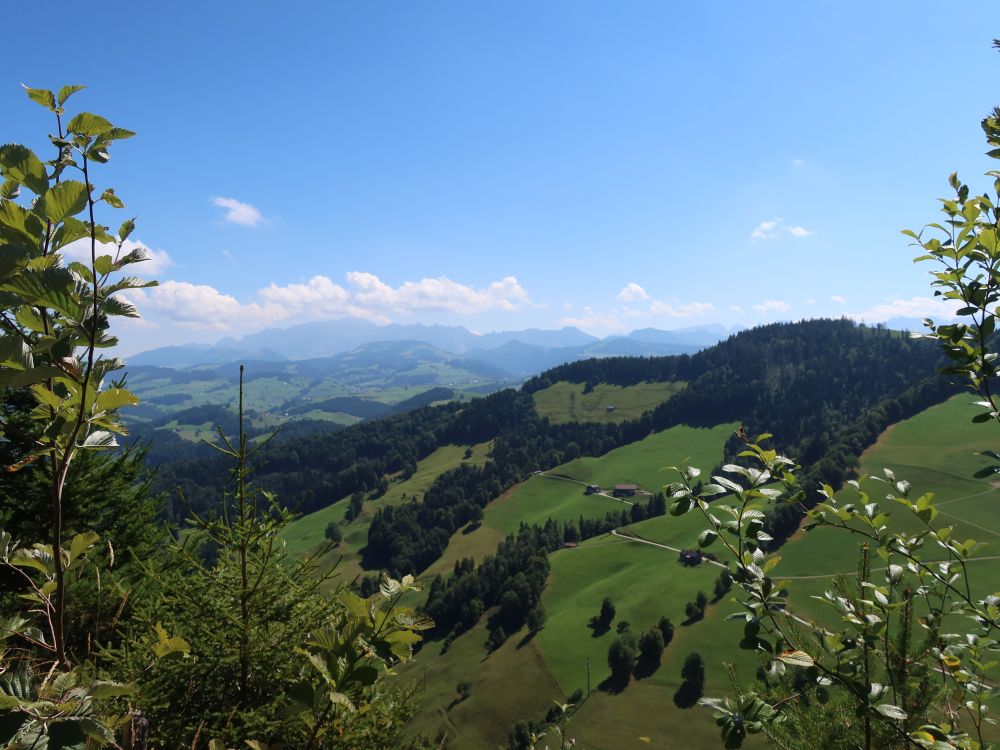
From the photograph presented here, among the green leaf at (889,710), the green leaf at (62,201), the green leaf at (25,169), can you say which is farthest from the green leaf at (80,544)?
the green leaf at (889,710)

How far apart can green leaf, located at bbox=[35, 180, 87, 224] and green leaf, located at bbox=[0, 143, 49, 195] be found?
0.13 m

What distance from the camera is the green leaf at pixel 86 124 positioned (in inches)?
95.0

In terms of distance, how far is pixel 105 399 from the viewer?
7.82 ft

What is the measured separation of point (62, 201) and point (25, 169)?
334mm

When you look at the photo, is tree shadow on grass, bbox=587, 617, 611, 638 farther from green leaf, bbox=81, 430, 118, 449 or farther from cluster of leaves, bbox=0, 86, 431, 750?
green leaf, bbox=81, 430, 118, 449

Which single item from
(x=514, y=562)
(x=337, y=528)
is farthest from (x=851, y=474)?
(x=337, y=528)

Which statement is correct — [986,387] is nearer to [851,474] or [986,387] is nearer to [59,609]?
[59,609]

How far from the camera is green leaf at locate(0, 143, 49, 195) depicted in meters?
2.27

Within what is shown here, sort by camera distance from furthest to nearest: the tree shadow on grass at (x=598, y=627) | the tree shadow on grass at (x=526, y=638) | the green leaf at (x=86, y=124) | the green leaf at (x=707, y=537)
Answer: the tree shadow on grass at (x=526, y=638) < the tree shadow on grass at (x=598, y=627) < the green leaf at (x=707, y=537) < the green leaf at (x=86, y=124)

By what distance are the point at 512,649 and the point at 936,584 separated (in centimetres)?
12422

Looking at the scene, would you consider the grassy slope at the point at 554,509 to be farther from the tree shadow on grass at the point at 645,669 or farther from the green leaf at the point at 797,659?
the green leaf at the point at 797,659

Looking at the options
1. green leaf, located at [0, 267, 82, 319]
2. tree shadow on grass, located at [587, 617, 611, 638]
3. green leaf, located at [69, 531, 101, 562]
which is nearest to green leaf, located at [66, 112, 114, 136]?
green leaf, located at [0, 267, 82, 319]

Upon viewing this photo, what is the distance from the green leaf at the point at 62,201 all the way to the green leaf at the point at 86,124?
0.46m

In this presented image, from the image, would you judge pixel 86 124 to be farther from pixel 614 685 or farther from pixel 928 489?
pixel 614 685
